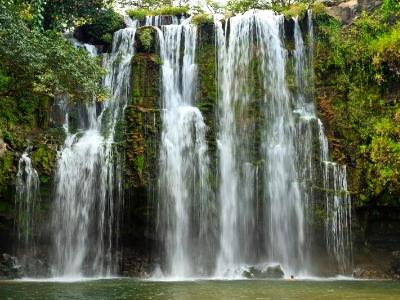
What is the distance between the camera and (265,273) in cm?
1559

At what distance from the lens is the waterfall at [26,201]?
16500mm

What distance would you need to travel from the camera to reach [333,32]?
66.2 ft

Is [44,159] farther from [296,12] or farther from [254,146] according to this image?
[296,12]

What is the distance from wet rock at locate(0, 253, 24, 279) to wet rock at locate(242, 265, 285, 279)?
7.25 m

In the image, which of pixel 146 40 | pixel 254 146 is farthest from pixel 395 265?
pixel 146 40

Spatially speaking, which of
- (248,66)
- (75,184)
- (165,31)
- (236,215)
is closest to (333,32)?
(248,66)

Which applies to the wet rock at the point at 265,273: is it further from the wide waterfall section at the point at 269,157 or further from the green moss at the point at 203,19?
the green moss at the point at 203,19

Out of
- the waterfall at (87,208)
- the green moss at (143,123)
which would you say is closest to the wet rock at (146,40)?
the green moss at (143,123)

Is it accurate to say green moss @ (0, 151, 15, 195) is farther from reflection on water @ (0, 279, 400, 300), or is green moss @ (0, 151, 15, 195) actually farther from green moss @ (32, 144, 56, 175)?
reflection on water @ (0, 279, 400, 300)

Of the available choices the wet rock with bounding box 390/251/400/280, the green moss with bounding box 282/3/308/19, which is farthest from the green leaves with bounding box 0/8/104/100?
the wet rock with bounding box 390/251/400/280

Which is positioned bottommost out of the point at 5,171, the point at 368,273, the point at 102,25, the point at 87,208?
the point at 368,273

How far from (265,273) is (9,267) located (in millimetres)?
8226

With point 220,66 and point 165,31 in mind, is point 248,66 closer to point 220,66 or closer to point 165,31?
point 220,66

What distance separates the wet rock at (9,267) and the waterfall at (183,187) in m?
4.77
